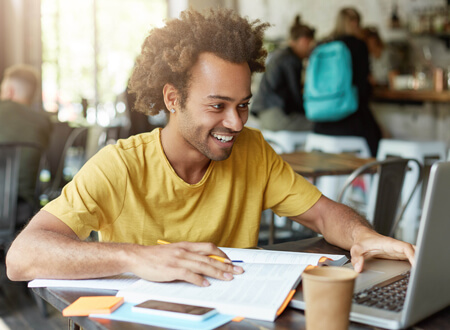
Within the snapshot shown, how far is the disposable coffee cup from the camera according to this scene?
2.42 feet

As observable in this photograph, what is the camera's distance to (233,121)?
145cm

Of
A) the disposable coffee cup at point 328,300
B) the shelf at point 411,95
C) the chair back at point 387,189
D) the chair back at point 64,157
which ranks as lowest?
the chair back at point 64,157

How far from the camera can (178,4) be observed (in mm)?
7812

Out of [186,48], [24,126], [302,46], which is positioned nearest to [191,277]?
[186,48]

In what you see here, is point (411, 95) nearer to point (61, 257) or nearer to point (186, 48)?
point (186, 48)

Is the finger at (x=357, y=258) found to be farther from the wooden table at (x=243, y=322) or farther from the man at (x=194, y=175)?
the wooden table at (x=243, y=322)

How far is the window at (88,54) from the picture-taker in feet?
23.1

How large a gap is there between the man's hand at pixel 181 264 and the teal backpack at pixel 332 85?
295cm

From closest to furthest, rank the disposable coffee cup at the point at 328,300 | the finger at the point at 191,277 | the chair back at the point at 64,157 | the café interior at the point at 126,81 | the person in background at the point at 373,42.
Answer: the disposable coffee cup at the point at 328,300
the finger at the point at 191,277
the café interior at the point at 126,81
the chair back at the point at 64,157
the person in background at the point at 373,42

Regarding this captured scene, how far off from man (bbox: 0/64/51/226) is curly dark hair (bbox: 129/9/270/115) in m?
1.83

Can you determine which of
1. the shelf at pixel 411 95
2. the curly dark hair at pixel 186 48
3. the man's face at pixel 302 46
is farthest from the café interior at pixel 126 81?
the curly dark hair at pixel 186 48

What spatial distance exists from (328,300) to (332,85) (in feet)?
10.8

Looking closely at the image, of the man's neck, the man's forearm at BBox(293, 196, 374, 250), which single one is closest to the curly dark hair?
the man's neck

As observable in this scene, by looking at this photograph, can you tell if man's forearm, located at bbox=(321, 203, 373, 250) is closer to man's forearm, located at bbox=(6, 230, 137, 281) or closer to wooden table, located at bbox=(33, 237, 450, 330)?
wooden table, located at bbox=(33, 237, 450, 330)
